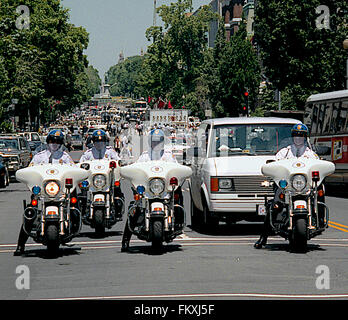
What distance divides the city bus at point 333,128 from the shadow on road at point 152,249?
13.7 m

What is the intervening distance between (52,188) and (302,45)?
4991 centimetres

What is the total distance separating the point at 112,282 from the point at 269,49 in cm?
5328

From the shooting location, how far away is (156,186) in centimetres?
1293

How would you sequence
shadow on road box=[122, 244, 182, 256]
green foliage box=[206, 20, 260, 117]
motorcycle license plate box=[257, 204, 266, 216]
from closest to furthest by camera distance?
shadow on road box=[122, 244, 182, 256], motorcycle license plate box=[257, 204, 266, 216], green foliage box=[206, 20, 260, 117]

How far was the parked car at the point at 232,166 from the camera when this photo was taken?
15594mm

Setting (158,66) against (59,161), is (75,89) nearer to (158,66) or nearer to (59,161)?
(158,66)

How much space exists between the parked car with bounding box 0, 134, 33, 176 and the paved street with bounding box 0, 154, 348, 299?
22019 mm

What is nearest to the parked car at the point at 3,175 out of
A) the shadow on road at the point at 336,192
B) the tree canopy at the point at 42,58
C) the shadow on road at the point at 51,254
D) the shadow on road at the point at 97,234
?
the shadow on road at the point at 336,192

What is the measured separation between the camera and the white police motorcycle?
15.5 meters

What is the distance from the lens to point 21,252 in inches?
533

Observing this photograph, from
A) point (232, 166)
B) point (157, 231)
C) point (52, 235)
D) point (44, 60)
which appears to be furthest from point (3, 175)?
point (44, 60)

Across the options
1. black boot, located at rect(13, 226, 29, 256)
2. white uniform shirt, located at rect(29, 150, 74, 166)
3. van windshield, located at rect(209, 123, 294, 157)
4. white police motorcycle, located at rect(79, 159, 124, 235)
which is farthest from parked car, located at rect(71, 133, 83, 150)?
black boot, located at rect(13, 226, 29, 256)

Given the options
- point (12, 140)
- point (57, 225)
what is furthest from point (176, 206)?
point (12, 140)

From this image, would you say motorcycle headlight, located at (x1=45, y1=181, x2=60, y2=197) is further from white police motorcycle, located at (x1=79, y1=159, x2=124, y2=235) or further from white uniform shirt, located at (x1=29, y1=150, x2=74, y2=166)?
white police motorcycle, located at (x1=79, y1=159, x2=124, y2=235)
